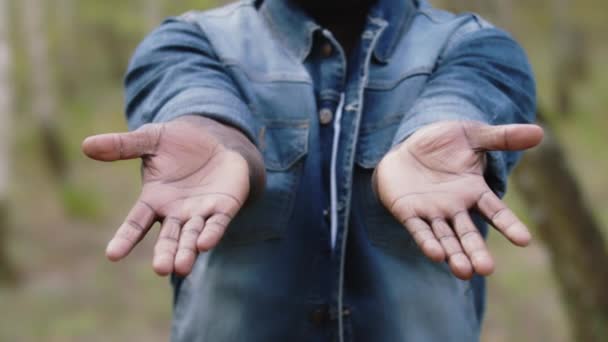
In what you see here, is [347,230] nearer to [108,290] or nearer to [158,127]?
[158,127]

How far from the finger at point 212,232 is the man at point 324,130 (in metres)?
0.22

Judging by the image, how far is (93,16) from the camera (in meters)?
17.6

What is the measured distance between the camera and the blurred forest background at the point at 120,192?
373 centimetres

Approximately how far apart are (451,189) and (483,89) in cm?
45

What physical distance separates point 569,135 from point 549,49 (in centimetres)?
713

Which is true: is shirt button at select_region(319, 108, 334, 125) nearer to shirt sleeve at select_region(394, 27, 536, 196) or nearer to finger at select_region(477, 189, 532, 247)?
shirt sleeve at select_region(394, 27, 536, 196)

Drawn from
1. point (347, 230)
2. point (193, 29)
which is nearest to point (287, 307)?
point (347, 230)

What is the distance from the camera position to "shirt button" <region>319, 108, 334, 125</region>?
214cm

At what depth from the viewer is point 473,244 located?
1.54 m

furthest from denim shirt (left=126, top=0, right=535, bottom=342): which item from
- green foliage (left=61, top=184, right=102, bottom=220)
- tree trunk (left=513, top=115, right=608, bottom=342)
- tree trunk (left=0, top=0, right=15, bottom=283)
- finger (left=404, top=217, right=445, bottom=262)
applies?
green foliage (left=61, top=184, right=102, bottom=220)

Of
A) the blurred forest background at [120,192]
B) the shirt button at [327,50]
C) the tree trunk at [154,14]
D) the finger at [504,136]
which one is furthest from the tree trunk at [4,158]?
the finger at [504,136]

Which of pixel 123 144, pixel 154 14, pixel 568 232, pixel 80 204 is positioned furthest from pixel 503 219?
pixel 154 14

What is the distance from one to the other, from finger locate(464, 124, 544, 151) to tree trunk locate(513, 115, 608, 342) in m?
1.87

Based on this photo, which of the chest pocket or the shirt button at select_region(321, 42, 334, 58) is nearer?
the chest pocket
